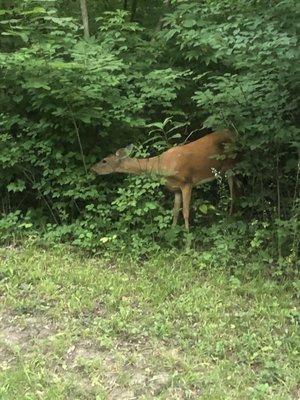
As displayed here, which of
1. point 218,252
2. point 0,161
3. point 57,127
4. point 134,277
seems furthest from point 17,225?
Answer: point 218,252

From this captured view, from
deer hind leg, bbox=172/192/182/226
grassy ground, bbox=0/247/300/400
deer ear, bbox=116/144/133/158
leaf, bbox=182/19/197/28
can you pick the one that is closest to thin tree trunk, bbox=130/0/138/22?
leaf, bbox=182/19/197/28

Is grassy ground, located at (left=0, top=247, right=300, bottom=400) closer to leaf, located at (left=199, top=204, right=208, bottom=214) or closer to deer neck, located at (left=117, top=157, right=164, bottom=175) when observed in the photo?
leaf, located at (left=199, top=204, right=208, bottom=214)

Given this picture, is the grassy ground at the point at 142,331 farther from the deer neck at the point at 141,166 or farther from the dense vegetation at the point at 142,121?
the deer neck at the point at 141,166

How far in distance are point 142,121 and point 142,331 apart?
9.48 ft

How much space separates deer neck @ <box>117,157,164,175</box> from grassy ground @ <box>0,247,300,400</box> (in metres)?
1.18

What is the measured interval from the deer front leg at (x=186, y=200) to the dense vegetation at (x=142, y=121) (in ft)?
0.60

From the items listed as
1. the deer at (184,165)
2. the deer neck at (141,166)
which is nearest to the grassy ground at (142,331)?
the deer at (184,165)

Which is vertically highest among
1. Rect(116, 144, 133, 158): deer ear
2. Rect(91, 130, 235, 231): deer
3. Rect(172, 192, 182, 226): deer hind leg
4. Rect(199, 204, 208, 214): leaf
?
Rect(116, 144, 133, 158): deer ear

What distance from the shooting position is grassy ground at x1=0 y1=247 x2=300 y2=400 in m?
4.00

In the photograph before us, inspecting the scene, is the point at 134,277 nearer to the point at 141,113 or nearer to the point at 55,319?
the point at 55,319

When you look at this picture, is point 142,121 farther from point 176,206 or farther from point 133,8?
point 133,8

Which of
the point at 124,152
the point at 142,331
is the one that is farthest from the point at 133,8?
the point at 142,331

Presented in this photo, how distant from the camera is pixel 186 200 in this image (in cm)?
664

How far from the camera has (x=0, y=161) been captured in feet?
23.1
